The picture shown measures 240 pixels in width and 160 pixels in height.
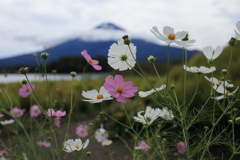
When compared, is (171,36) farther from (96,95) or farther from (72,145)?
(72,145)

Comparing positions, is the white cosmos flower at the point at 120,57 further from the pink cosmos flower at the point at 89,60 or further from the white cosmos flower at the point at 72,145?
the white cosmos flower at the point at 72,145

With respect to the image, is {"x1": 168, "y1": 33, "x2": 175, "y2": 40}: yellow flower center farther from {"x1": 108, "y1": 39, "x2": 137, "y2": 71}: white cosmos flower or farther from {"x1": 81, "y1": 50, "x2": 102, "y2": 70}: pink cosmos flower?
{"x1": 81, "y1": 50, "x2": 102, "y2": 70}: pink cosmos flower

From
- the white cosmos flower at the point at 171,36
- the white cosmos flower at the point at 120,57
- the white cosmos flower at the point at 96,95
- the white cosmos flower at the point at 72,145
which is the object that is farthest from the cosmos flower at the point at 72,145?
the white cosmos flower at the point at 171,36

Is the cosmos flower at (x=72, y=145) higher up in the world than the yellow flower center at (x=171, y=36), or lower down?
lower down

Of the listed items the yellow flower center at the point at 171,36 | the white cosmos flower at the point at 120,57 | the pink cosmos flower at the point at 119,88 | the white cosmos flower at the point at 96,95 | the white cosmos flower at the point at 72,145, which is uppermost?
the yellow flower center at the point at 171,36

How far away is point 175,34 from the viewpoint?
86 cm

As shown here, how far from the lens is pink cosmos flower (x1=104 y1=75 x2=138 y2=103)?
0.85 metres

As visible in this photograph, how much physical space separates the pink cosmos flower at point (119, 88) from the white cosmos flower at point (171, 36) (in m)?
0.16

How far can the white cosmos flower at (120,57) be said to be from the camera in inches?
36.4

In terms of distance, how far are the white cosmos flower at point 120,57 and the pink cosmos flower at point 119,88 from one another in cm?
7

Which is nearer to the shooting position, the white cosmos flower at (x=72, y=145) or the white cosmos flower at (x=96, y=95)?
the white cosmos flower at (x=96, y=95)

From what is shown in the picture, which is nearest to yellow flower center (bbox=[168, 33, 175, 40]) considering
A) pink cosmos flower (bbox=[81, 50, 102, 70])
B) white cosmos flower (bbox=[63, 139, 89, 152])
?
pink cosmos flower (bbox=[81, 50, 102, 70])

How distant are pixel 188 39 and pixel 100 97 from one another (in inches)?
12.7

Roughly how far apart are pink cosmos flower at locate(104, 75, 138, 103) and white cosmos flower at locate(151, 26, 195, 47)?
159 millimetres
